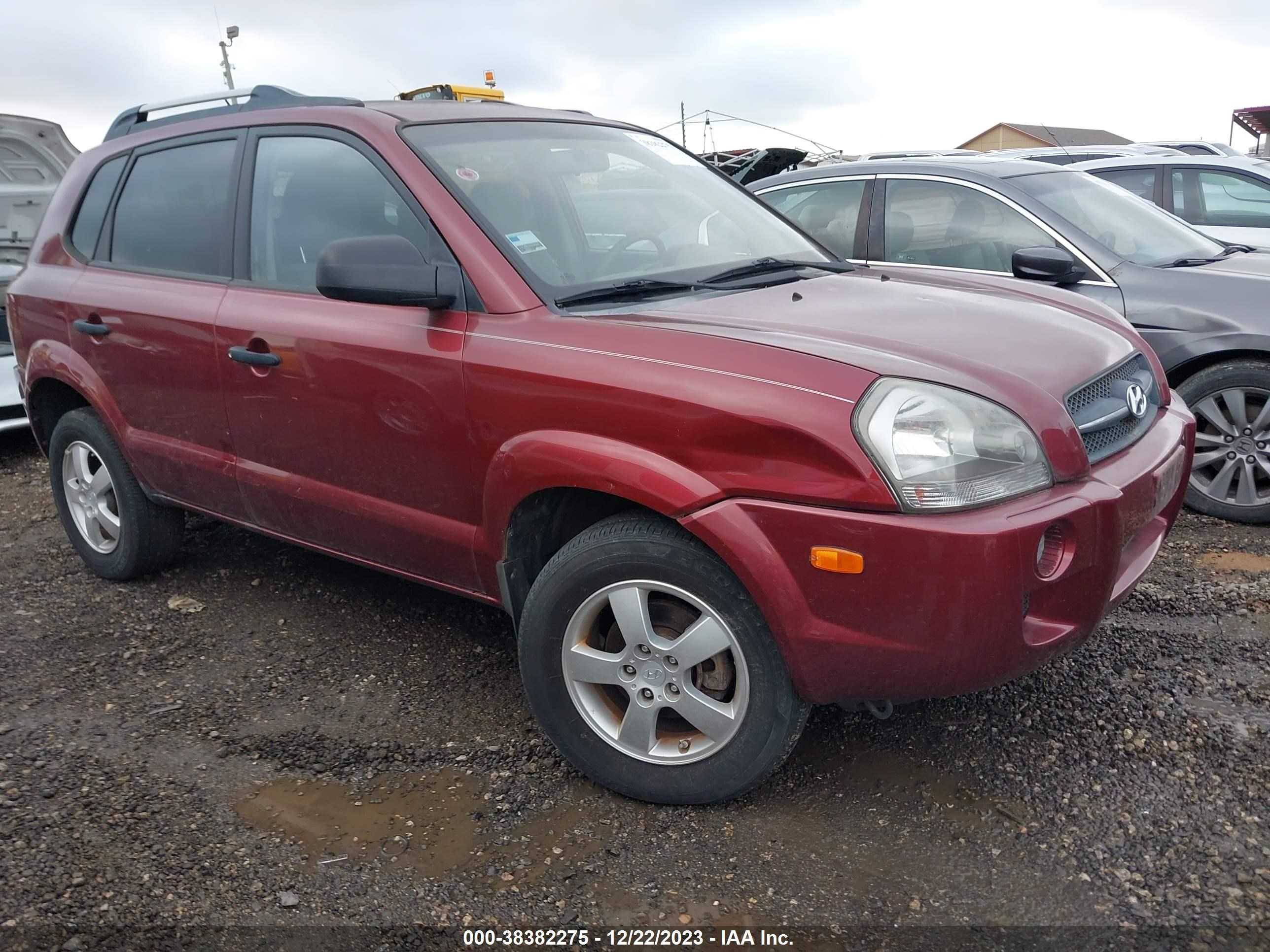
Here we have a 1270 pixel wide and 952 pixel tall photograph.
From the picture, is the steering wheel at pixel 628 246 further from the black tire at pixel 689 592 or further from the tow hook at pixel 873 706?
the tow hook at pixel 873 706

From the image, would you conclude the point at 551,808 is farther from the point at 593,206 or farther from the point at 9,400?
the point at 9,400

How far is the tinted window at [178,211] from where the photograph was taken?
12.2ft

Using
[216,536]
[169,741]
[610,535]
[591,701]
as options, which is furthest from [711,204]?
[216,536]

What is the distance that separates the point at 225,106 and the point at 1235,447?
4248 millimetres

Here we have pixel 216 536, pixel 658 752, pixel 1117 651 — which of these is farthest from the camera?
pixel 216 536

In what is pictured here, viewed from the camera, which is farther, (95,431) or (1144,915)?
(95,431)

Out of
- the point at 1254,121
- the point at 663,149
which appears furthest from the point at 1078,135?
the point at 663,149

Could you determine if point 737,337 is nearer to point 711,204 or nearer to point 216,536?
Result: point 711,204

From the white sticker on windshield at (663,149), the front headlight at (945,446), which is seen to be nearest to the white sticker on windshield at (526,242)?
the white sticker on windshield at (663,149)

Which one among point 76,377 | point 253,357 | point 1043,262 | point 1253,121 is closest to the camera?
point 253,357

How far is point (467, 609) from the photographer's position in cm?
409

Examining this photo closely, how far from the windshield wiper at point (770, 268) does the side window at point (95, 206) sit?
2476mm

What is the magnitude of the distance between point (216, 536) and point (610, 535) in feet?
10.1

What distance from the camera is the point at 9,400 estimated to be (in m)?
6.62
